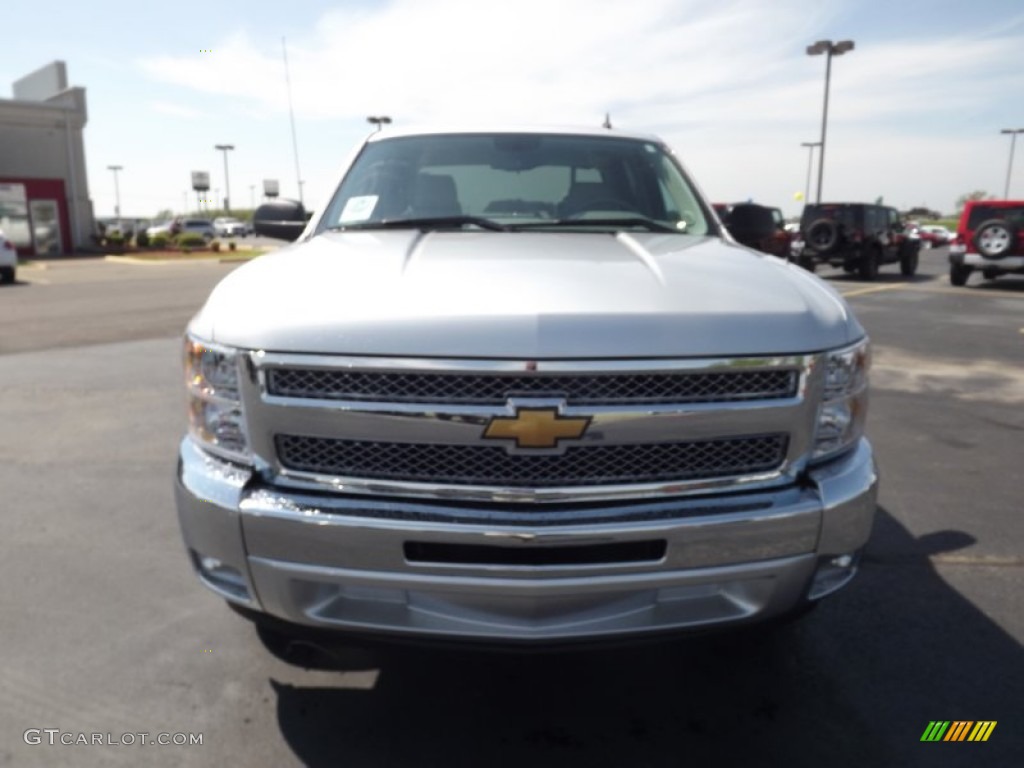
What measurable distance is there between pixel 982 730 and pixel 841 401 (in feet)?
3.85

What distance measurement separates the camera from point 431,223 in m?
3.33

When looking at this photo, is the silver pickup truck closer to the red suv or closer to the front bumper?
the front bumper

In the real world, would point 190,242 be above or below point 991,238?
below

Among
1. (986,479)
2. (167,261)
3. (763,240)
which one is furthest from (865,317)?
(167,261)

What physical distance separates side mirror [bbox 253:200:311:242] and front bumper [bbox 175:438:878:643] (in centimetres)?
208

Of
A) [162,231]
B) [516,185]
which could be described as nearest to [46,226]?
[162,231]

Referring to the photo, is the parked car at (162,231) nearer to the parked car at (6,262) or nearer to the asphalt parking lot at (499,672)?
the parked car at (6,262)

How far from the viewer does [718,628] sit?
2209mm

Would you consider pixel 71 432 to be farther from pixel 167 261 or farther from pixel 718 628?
pixel 167 261

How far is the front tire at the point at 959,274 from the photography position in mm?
18344

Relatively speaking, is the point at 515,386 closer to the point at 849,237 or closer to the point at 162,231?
the point at 849,237

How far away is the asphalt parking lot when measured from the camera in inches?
97.5

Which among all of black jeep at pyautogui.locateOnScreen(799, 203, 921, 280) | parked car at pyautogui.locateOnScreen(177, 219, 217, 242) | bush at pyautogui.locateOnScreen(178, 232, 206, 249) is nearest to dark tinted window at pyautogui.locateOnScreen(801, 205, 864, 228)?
black jeep at pyautogui.locateOnScreen(799, 203, 921, 280)

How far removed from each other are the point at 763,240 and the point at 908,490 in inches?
70.3
